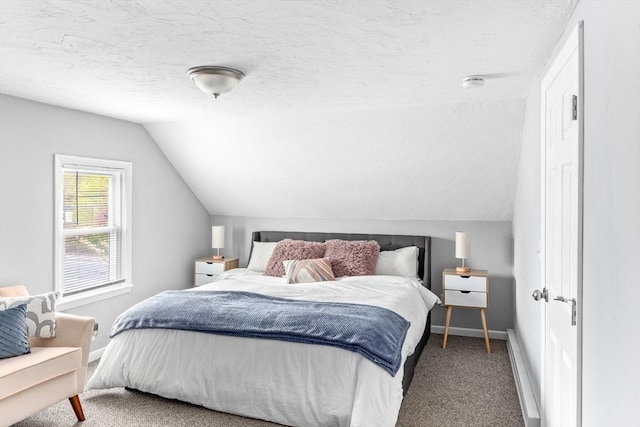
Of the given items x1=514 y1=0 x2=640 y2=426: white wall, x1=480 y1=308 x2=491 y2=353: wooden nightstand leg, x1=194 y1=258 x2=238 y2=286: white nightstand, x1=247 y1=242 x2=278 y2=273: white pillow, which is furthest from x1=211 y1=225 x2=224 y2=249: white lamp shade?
x1=514 y1=0 x2=640 y2=426: white wall

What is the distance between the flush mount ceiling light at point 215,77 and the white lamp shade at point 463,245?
2747 millimetres

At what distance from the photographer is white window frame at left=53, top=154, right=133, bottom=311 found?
3.80 meters

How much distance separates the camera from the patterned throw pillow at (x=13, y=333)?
2736 mm

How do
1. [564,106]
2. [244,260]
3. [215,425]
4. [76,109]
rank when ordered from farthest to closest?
[244,260] → [76,109] → [215,425] → [564,106]

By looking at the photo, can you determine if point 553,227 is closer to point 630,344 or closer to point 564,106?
point 564,106

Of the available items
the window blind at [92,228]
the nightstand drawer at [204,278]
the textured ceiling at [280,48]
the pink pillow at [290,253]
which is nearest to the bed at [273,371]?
the pink pillow at [290,253]

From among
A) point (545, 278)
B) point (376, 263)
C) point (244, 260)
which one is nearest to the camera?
point (545, 278)

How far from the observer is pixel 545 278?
97.9 inches

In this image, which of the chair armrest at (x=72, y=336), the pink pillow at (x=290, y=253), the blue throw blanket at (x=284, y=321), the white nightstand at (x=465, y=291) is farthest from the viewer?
the pink pillow at (x=290, y=253)

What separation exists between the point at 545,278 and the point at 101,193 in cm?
379

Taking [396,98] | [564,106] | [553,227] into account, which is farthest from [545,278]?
[396,98]

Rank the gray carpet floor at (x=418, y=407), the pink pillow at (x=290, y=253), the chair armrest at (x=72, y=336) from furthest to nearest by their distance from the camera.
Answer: the pink pillow at (x=290, y=253), the chair armrest at (x=72, y=336), the gray carpet floor at (x=418, y=407)

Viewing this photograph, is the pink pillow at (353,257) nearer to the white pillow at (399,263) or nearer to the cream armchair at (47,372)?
the white pillow at (399,263)

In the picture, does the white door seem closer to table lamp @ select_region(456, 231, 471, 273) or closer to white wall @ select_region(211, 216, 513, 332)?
table lamp @ select_region(456, 231, 471, 273)
